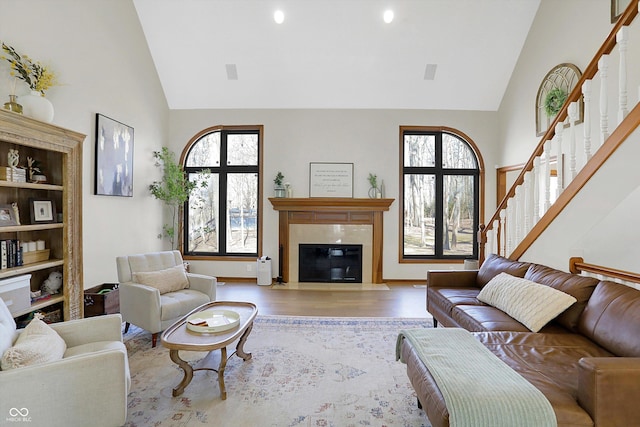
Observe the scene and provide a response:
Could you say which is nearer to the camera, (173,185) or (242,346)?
(242,346)

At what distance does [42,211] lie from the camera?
2.97 meters

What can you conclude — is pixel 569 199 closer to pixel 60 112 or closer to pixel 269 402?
pixel 269 402

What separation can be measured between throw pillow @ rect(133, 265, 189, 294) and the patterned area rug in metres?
0.53

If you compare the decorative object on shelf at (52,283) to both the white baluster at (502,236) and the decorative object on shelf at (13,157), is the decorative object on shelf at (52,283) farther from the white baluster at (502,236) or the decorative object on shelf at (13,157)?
the white baluster at (502,236)

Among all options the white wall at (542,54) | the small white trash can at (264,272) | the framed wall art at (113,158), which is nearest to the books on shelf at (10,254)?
the framed wall art at (113,158)

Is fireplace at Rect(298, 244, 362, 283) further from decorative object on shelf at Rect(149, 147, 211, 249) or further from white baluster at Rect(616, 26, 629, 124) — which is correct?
white baluster at Rect(616, 26, 629, 124)

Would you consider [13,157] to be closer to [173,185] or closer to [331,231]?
[173,185]

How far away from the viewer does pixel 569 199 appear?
2729 mm

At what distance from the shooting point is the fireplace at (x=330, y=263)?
5746mm

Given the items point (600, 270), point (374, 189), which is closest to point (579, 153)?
point (600, 270)

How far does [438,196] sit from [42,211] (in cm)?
568

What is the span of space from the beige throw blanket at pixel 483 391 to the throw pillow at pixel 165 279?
9.06 ft

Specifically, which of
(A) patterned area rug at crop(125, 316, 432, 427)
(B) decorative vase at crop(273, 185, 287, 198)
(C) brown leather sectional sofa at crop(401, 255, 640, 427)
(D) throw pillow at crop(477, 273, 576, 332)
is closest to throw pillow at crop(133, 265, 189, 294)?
(A) patterned area rug at crop(125, 316, 432, 427)

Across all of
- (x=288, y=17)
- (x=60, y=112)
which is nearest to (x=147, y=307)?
(x=60, y=112)
